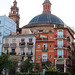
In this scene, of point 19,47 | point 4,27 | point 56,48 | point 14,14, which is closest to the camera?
point 56,48

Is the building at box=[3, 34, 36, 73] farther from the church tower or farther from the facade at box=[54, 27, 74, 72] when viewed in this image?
the church tower

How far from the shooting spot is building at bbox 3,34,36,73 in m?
54.2

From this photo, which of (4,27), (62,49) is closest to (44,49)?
(62,49)

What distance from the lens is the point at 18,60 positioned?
2110 inches

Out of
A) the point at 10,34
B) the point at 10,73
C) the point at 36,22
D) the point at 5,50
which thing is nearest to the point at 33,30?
the point at 36,22

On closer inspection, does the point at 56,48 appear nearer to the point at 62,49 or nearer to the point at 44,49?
the point at 62,49

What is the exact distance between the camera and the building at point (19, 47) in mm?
54216

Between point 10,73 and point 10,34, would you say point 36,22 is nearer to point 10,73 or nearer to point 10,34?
point 10,34

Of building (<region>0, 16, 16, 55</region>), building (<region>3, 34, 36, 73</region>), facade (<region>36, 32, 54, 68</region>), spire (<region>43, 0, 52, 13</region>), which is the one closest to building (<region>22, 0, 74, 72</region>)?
facade (<region>36, 32, 54, 68</region>)

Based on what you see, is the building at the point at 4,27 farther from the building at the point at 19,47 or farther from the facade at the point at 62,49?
the facade at the point at 62,49

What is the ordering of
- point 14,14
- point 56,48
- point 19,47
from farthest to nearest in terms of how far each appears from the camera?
1. point 14,14
2. point 19,47
3. point 56,48

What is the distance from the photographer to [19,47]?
184 feet

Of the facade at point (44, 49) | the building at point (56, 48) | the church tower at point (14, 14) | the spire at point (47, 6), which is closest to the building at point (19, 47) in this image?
the facade at point (44, 49)

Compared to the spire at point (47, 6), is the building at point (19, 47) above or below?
below
